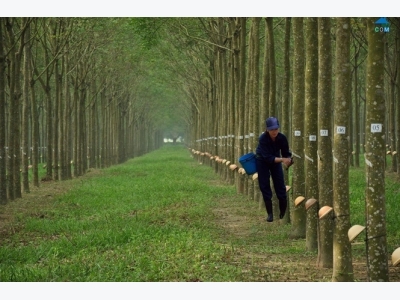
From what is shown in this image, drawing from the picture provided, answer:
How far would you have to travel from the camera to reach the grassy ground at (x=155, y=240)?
8453 millimetres

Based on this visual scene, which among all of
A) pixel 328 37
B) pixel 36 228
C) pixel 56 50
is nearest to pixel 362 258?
pixel 328 37

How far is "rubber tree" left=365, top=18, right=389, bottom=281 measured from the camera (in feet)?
23.7

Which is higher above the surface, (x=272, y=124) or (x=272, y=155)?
Answer: (x=272, y=124)

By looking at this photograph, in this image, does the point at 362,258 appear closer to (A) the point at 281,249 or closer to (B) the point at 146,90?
(A) the point at 281,249

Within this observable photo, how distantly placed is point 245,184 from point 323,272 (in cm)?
1069

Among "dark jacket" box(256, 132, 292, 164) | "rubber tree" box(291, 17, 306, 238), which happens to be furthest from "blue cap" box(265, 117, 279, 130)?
"rubber tree" box(291, 17, 306, 238)

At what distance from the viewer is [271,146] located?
10484 mm

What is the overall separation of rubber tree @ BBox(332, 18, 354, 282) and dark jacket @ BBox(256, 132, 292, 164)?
2.20 m

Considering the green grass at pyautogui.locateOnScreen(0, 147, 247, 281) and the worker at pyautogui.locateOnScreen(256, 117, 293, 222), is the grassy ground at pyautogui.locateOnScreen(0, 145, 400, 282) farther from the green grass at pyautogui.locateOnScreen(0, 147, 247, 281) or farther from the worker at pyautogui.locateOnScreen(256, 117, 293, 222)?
the worker at pyautogui.locateOnScreen(256, 117, 293, 222)

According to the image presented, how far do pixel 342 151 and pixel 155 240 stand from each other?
403cm

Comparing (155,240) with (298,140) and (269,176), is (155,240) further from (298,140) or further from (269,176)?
(298,140)

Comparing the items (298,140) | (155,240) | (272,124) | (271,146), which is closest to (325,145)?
(272,124)

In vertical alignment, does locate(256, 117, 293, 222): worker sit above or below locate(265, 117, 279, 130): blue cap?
below

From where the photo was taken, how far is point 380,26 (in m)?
7.09
